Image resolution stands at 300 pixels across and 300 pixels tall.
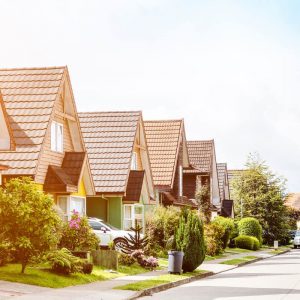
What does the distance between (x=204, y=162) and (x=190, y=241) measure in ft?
125

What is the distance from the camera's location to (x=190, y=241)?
94.5 ft

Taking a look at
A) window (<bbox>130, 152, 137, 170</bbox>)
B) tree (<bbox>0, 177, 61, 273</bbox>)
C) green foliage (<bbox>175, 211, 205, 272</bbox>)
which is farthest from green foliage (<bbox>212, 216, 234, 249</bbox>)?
tree (<bbox>0, 177, 61, 273</bbox>)

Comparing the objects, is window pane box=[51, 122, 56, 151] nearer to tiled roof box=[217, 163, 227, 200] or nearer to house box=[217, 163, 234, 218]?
house box=[217, 163, 234, 218]

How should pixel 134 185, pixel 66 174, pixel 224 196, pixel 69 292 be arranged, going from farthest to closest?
pixel 224 196, pixel 134 185, pixel 66 174, pixel 69 292

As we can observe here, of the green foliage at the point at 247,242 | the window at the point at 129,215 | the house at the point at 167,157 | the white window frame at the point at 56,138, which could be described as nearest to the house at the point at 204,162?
the green foliage at the point at 247,242

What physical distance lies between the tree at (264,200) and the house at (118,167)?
965 inches

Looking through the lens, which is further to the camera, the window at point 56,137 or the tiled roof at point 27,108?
the window at point 56,137

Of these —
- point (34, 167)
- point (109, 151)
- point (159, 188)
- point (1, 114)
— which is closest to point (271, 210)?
point (159, 188)

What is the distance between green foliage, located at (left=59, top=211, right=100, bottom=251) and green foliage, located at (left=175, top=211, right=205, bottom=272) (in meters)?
3.22

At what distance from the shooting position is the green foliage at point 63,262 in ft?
76.4

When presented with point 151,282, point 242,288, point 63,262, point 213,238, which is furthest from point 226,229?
point 63,262

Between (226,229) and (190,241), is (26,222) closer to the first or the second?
(190,241)

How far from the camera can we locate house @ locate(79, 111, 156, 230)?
41438mm

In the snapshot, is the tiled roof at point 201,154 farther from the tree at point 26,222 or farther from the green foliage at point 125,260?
the tree at point 26,222
